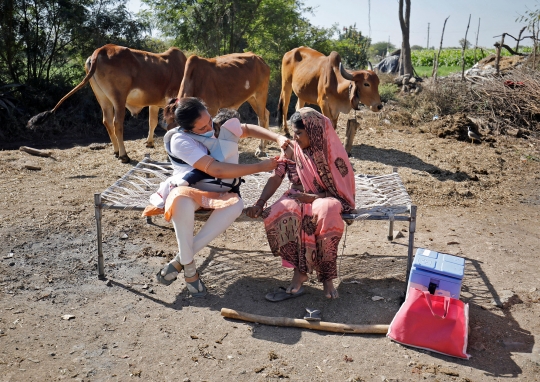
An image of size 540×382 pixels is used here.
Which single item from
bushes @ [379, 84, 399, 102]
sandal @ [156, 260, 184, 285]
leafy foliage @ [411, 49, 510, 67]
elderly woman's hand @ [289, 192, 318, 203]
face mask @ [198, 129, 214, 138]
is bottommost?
sandal @ [156, 260, 184, 285]

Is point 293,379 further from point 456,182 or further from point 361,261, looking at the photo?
point 456,182

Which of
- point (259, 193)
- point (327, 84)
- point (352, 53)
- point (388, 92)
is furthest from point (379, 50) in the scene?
point (259, 193)

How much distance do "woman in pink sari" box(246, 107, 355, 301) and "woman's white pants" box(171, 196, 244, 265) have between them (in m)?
0.17

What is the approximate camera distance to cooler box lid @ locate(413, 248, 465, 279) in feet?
11.4

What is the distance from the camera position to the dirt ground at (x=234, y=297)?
127 inches

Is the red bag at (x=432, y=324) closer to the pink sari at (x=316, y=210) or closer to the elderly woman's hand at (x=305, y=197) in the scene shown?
the pink sari at (x=316, y=210)

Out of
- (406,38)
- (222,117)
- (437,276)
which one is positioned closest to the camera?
(437,276)

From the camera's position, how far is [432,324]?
3.38 meters

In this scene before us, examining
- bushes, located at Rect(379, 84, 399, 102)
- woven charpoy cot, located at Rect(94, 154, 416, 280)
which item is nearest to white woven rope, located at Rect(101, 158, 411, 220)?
woven charpoy cot, located at Rect(94, 154, 416, 280)

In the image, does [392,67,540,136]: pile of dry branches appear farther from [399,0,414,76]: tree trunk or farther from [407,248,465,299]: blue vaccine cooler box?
[407,248,465,299]: blue vaccine cooler box

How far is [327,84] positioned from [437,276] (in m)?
5.74

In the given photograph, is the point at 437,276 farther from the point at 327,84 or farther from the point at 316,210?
the point at 327,84

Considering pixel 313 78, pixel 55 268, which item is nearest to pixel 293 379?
pixel 55 268

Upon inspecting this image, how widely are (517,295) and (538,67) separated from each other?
9.44 meters
